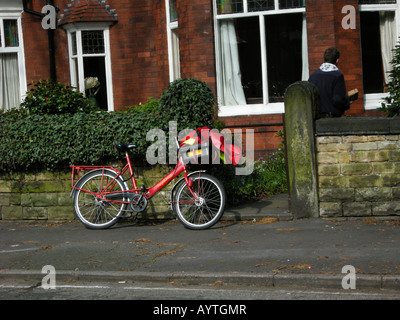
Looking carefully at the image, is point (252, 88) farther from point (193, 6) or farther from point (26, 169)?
point (26, 169)

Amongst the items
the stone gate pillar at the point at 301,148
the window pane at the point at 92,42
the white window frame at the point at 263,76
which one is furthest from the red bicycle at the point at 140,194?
the window pane at the point at 92,42

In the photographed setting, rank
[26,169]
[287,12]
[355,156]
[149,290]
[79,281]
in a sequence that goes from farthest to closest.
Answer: [287,12] → [26,169] → [355,156] → [79,281] → [149,290]

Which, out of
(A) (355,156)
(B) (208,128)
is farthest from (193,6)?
(A) (355,156)

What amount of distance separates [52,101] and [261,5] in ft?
16.1

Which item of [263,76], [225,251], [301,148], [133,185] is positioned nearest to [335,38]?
[263,76]

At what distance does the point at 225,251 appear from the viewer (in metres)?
7.64

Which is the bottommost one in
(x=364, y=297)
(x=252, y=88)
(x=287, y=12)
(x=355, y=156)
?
(x=364, y=297)

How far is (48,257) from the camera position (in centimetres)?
780

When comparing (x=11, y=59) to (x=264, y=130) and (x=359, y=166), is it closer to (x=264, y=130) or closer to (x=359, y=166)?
(x=264, y=130)

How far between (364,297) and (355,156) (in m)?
3.60

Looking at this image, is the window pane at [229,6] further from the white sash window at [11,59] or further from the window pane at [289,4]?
the white sash window at [11,59]

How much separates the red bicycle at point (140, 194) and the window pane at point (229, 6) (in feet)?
16.8

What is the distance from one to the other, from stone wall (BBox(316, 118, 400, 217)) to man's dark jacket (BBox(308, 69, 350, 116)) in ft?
2.27

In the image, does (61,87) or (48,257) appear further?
(61,87)
